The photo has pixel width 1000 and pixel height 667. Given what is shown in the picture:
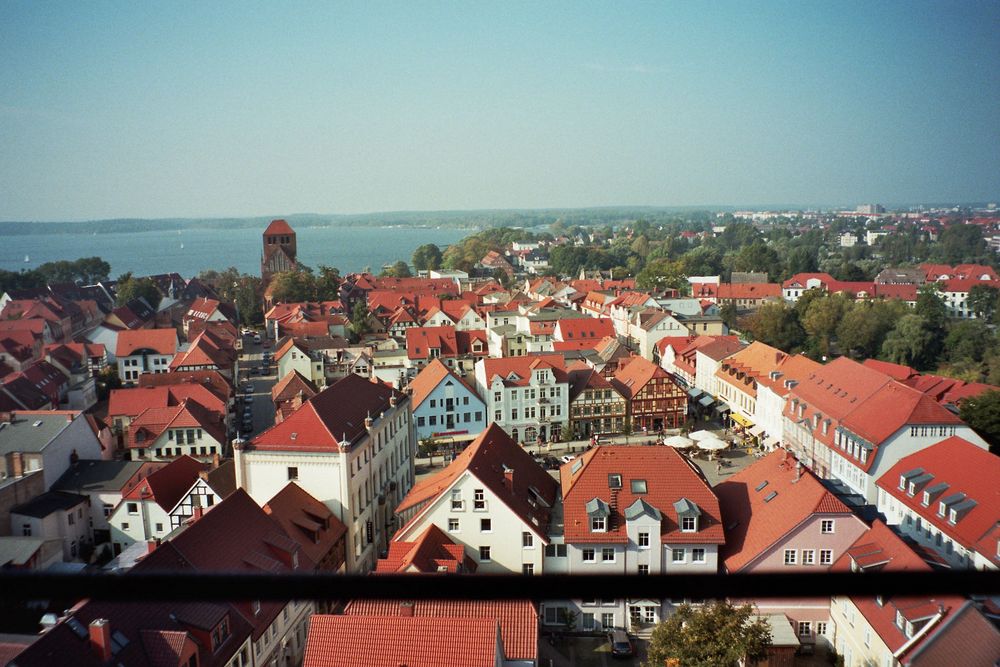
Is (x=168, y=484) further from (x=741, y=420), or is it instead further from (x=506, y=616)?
(x=741, y=420)

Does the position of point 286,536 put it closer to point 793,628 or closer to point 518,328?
point 793,628

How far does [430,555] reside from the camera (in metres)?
9.34

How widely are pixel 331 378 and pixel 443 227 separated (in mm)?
172382

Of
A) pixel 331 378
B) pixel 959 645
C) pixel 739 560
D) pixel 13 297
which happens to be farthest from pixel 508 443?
pixel 13 297

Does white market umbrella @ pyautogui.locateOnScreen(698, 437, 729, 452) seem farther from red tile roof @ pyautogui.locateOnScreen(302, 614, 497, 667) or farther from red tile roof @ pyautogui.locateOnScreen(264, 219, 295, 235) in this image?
red tile roof @ pyautogui.locateOnScreen(264, 219, 295, 235)

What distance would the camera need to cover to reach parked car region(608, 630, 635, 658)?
8906 millimetres

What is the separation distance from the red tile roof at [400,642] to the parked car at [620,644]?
8.75ft

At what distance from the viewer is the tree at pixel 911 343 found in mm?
24562

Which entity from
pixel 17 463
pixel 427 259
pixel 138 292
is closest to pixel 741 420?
pixel 17 463

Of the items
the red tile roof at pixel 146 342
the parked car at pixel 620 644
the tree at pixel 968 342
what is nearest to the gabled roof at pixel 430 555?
the parked car at pixel 620 644

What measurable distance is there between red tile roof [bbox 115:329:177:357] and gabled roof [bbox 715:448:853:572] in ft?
59.5

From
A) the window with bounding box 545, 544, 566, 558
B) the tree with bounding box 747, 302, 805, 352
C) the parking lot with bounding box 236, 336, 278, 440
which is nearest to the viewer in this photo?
the window with bounding box 545, 544, 566, 558

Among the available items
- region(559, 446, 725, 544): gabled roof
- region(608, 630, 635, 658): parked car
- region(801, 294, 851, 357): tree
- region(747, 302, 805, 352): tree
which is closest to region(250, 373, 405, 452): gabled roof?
region(559, 446, 725, 544): gabled roof

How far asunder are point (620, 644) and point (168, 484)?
733cm
